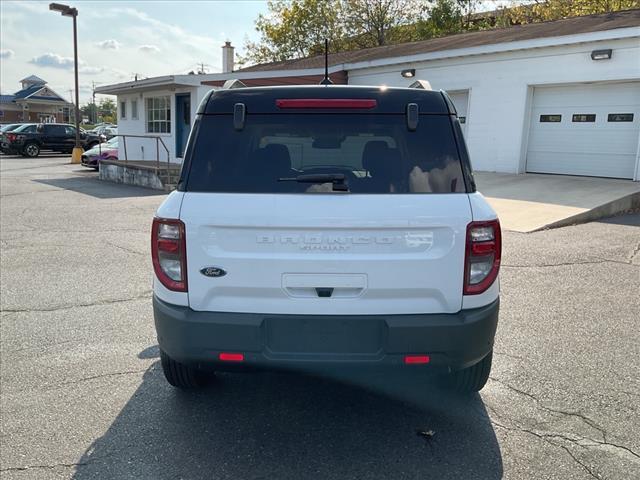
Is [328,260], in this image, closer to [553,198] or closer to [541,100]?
[553,198]

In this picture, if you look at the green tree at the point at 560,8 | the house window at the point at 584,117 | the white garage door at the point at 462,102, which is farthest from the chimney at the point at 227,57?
the house window at the point at 584,117

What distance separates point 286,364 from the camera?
8.54ft

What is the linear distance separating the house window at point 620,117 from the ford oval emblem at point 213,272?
12556 mm

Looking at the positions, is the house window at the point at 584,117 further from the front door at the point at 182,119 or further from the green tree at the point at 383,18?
the green tree at the point at 383,18

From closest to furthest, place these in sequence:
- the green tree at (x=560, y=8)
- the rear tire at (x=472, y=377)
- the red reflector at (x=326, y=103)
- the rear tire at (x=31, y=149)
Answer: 1. the red reflector at (x=326, y=103)
2. the rear tire at (x=472, y=377)
3. the green tree at (x=560, y=8)
4. the rear tire at (x=31, y=149)

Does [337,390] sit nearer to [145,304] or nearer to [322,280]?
[322,280]

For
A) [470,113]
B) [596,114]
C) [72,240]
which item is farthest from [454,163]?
[470,113]

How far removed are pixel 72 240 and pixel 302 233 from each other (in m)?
6.95

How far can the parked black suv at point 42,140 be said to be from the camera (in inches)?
1150

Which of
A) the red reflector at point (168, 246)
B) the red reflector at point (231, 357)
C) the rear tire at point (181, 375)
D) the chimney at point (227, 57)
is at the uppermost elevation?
the chimney at point (227, 57)

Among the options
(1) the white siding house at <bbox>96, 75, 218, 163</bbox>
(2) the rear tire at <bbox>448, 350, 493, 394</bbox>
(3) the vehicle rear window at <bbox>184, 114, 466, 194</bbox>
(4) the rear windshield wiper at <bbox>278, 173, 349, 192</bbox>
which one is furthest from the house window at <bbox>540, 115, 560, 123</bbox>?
(4) the rear windshield wiper at <bbox>278, 173, 349, 192</bbox>

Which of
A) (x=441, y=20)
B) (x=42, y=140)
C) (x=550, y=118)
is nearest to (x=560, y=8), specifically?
(x=441, y=20)

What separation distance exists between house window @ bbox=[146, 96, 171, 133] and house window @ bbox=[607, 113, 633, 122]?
14.7 metres

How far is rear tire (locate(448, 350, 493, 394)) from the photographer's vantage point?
3148 mm
